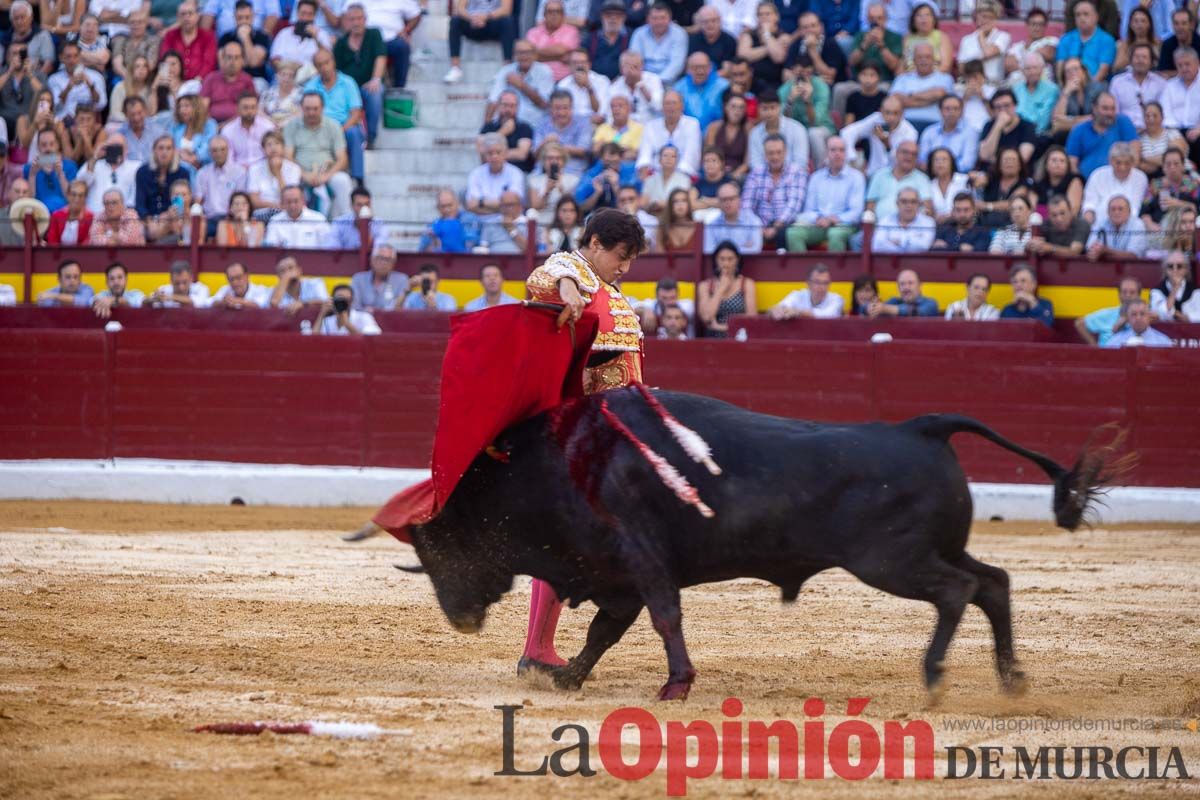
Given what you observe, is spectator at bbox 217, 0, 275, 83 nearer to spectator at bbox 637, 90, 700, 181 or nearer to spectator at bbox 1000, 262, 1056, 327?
spectator at bbox 637, 90, 700, 181

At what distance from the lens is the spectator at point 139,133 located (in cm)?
1213

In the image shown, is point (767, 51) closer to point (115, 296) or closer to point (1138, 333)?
point (1138, 333)

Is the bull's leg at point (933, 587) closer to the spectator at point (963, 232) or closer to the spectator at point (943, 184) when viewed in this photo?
the spectator at point (963, 232)

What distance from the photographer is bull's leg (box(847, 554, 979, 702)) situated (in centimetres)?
419

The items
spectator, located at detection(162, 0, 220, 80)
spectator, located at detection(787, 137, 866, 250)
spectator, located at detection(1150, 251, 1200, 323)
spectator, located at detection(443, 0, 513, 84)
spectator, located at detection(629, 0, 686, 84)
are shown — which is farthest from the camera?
spectator, located at detection(162, 0, 220, 80)

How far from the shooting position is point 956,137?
10.4 metres

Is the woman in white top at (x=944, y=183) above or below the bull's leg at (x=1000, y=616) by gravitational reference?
above

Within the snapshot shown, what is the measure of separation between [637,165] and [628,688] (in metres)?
6.75

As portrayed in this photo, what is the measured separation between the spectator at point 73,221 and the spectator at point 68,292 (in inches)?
15.5

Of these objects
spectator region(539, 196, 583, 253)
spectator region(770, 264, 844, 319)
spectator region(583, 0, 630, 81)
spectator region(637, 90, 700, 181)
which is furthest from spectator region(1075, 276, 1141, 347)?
spectator region(583, 0, 630, 81)

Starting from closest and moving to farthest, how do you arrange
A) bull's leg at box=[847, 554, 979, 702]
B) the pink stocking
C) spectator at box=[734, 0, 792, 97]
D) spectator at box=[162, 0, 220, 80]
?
bull's leg at box=[847, 554, 979, 702] < the pink stocking < spectator at box=[734, 0, 792, 97] < spectator at box=[162, 0, 220, 80]

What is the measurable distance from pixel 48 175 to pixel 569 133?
4094mm

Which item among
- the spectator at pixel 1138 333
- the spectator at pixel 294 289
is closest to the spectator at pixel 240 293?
the spectator at pixel 294 289

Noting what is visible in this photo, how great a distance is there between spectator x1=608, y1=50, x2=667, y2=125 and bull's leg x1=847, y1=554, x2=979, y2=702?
749cm
